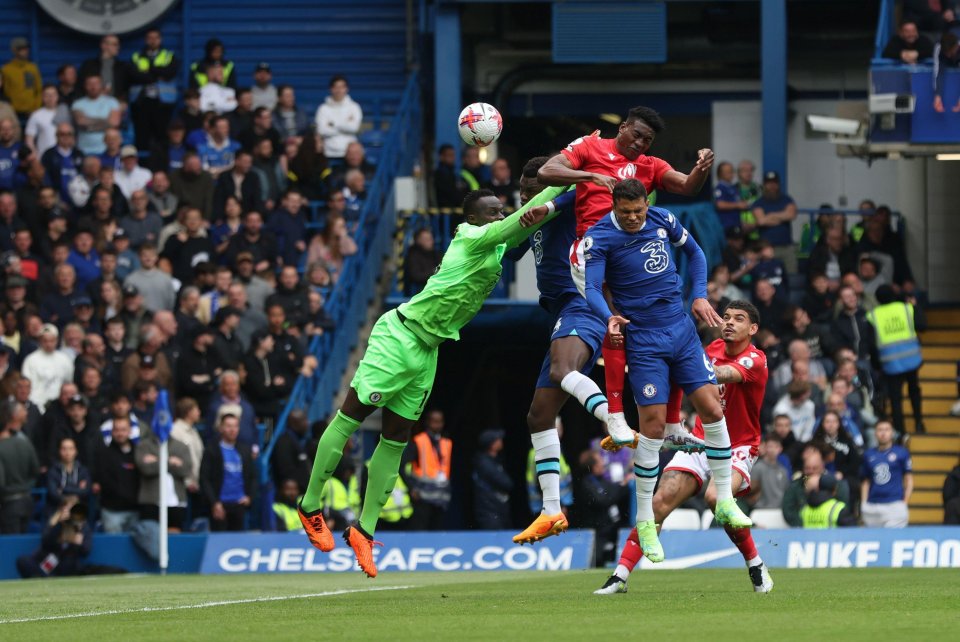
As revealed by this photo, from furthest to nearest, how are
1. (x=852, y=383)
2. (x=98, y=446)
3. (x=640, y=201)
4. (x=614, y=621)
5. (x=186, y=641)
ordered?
(x=852, y=383)
(x=98, y=446)
(x=640, y=201)
(x=614, y=621)
(x=186, y=641)

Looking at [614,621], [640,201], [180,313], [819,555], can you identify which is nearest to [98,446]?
[180,313]

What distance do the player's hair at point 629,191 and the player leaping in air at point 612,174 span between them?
0.49 metres

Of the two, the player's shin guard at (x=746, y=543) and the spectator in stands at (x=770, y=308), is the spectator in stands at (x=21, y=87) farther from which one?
the player's shin guard at (x=746, y=543)

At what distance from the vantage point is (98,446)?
64.3 ft

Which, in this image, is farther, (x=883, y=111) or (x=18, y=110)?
(x=18, y=110)

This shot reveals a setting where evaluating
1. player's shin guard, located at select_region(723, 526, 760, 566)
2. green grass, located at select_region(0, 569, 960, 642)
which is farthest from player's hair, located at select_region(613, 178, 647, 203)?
green grass, located at select_region(0, 569, 960, 642)

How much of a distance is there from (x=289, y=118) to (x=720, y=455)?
1482cm

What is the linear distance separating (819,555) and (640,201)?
23.3 feet

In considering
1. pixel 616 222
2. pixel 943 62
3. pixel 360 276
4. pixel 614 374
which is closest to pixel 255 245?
pixel 360 276

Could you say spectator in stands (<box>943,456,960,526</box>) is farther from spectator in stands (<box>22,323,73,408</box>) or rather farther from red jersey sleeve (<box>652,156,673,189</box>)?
spectator in stands (<box>22,323,73,408</box>)

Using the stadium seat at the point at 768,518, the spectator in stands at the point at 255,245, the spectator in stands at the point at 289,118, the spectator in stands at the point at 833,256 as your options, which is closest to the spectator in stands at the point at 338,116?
the spectator in stands at the point at 289,118

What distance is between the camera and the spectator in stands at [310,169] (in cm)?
2422

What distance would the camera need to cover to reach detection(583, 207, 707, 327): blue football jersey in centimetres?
1144

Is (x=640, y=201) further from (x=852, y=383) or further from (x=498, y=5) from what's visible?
(x=498, y=5)
